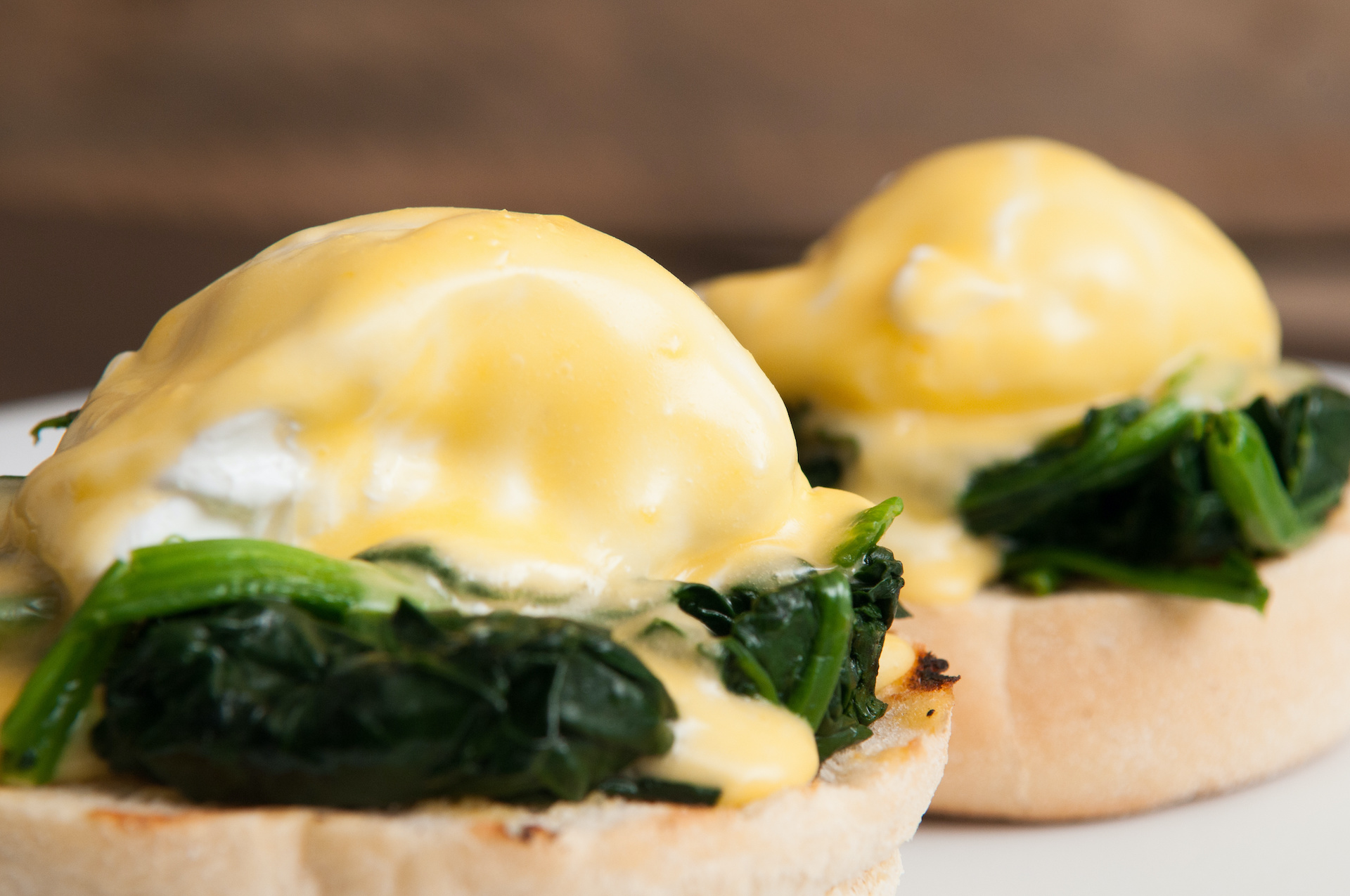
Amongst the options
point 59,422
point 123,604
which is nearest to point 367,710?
point 123,604

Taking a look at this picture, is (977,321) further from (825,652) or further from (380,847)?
(380,847)

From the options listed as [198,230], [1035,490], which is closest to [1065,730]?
[1035,490]

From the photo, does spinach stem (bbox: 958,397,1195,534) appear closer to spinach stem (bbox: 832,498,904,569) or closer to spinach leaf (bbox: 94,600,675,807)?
spinach stem (bbox: 832,498,904,569)

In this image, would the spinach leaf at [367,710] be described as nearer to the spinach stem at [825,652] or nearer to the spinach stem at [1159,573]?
the spinach stem at [825,652]

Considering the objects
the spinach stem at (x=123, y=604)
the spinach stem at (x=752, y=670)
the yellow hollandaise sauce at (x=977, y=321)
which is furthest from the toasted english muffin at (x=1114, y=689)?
the spinach stem at (x=123, y=604)

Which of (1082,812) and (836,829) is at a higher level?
(836,829)

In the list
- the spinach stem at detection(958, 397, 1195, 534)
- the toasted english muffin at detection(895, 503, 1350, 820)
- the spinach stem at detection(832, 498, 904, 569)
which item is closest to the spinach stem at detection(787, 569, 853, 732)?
the spinach stem at detection(832, 498, 904, 569)

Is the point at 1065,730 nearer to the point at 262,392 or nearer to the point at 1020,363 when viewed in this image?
the point at 1020,363
